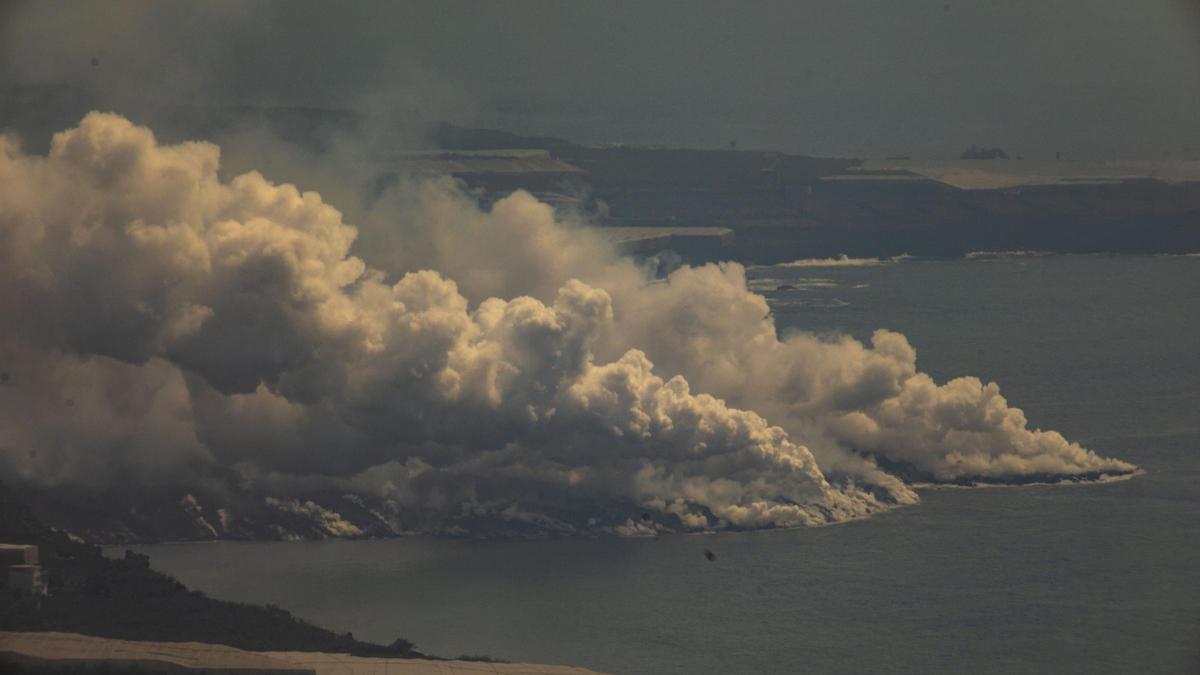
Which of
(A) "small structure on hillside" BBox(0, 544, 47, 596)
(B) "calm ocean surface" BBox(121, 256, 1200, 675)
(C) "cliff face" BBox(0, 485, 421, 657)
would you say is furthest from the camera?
(B) "calm ocean surface" BBox(121, 256, 1200, 675)

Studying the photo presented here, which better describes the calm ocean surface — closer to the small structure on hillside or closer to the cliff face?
the cliff face

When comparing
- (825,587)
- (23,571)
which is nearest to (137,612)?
(23,571)

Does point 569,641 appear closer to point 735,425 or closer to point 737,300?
point 735,425

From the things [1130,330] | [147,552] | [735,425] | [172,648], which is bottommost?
[172,648]

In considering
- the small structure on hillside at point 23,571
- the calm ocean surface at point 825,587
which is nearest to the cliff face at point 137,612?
the small structure on hillside at point 23,571

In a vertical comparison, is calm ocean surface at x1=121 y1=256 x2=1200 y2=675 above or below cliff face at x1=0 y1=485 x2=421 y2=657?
above

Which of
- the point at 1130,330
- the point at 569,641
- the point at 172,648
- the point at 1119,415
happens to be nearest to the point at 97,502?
the point at 569,641

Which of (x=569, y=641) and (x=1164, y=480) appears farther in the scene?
(x=1164, y=480)

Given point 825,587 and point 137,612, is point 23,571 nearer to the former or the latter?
point 137,612

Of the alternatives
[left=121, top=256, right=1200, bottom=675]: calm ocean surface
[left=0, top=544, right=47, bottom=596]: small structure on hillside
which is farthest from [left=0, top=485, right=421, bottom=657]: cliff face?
[left=121, top=256, right=1200, bottom=675]: calm ocean surface
